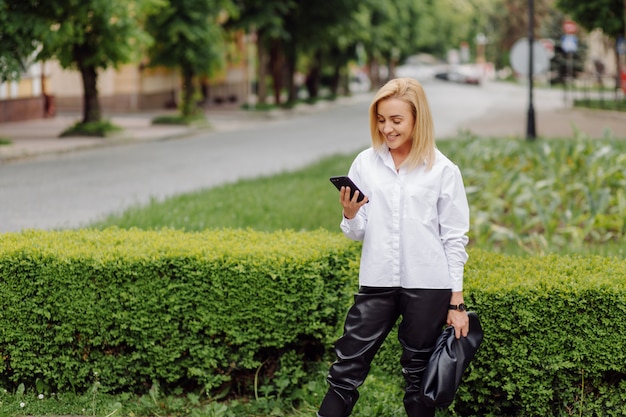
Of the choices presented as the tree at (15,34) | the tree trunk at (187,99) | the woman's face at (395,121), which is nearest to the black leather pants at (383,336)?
the woman's face at (395,121)

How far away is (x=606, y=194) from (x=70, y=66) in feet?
55.3

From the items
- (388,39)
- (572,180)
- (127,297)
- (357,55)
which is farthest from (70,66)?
(388,39)

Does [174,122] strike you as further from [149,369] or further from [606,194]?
[149,369]

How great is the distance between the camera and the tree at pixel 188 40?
91.5 ft

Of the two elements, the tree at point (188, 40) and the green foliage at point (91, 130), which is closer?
the green foliage at point (91, 130)

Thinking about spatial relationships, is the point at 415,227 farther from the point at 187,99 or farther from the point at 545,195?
the point at 187,99

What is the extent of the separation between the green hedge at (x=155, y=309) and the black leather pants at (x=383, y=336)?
2.84 feet

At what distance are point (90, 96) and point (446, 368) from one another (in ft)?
69.0

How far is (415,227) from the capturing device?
412 centimetres

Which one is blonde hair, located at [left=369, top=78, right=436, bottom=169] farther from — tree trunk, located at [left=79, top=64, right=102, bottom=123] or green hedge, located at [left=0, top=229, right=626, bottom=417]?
tree trunk, located at [left=79, top=64, right=102, bottom=123]

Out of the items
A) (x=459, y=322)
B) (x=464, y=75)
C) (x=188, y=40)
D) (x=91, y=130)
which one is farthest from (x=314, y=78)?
(x=464, y=75)

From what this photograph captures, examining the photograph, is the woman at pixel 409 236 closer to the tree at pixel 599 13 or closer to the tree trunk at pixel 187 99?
the tree trunk at pixel 187 99

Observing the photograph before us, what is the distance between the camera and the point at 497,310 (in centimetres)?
462

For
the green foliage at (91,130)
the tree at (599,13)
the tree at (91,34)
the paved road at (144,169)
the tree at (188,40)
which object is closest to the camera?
the paved road at (144,169)
